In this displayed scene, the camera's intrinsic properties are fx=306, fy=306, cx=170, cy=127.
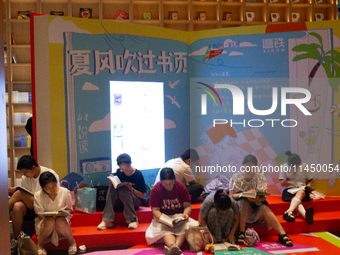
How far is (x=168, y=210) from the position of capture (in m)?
3.70

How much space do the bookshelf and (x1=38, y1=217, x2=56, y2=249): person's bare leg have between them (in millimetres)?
2918

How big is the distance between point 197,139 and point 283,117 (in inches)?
55.6

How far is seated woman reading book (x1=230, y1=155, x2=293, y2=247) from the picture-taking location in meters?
3.72

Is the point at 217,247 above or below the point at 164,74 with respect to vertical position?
below

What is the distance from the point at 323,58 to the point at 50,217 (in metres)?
4.50

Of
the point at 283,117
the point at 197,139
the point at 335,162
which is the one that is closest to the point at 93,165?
the point at 197,139

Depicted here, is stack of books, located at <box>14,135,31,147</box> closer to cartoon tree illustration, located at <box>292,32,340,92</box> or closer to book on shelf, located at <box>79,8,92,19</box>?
book on shelf, located at <box>79,8,92,19</box>

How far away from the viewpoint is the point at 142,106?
485 centimetres

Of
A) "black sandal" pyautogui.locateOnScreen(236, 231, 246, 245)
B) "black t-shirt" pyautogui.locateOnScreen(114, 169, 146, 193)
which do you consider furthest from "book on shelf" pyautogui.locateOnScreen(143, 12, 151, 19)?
"black sandal" pyautogui.locateOnScreen(236, 231, 246, 245)

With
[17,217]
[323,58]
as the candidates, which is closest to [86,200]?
[17,217]

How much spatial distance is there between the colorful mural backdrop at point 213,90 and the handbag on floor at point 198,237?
156cm

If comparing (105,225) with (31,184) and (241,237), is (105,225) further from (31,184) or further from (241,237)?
(241,237)

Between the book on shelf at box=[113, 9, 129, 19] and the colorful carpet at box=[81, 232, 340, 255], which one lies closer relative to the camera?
the colorful carpet at box=[81, 232, 340, 255]

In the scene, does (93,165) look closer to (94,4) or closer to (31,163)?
(31,163)
